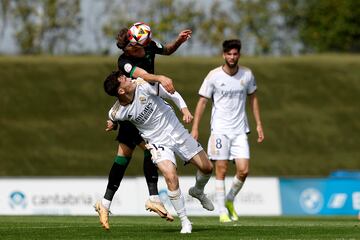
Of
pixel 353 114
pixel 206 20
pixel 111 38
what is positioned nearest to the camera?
pixel 353 114

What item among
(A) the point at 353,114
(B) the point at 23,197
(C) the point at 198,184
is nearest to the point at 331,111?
(A) the point at 353,114

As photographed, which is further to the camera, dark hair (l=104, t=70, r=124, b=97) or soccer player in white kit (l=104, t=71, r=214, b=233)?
soccer player in white kit (l=104, t=71, r=214, b=233)

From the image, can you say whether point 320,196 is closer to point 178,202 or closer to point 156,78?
point 178,202

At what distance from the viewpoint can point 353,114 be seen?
106 ft

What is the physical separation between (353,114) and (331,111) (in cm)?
68

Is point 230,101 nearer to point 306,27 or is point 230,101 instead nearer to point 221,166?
point 221,166

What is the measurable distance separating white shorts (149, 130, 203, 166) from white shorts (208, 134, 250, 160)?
343 cm

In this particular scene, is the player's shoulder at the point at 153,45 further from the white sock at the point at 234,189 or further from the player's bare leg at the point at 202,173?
the white sock at the point at 234,189

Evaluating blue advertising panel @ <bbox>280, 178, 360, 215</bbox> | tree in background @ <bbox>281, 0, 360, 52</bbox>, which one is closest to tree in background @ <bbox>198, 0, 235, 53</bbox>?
tree in background @ <bbox>281, 0, 360, 52</bbox>

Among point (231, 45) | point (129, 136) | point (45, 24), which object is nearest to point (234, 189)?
point (231, 45)

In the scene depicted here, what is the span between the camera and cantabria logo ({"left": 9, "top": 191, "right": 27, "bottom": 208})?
22.7 metres

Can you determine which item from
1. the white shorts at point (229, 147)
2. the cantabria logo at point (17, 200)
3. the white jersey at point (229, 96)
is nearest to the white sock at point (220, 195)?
the white shorts at point (229, 147)

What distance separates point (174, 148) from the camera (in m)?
12.0

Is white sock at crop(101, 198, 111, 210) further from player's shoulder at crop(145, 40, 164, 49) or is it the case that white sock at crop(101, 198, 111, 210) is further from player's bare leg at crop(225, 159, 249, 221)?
player's bare leg at crop(225, 159, 249, 221)
